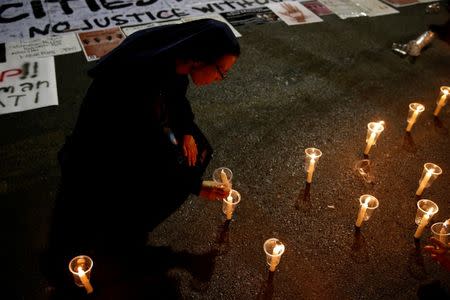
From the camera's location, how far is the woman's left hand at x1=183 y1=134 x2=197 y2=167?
11.4 feet

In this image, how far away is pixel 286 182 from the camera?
428 centimetres

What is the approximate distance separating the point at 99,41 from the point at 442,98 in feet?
17.1

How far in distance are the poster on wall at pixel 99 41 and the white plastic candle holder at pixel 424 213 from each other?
16.0 ft

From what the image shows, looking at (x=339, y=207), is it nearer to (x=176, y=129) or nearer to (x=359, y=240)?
(x=359, y=240)

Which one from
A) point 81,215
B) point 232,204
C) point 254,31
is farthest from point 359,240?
point 254,31

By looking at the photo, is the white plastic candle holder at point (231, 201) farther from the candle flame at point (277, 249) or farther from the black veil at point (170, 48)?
the black veil at point (170, 48)

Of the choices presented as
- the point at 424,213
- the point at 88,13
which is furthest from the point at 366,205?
the point at 88,13

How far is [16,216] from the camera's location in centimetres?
373

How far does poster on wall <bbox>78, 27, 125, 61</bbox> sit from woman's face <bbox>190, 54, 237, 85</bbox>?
12.4 ft

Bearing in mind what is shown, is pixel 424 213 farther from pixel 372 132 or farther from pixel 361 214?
pixel 372 132

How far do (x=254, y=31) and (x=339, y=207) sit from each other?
4139 millimetres

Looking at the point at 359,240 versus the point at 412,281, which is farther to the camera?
the point at 359,240

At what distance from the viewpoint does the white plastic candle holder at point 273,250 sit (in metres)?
3.06

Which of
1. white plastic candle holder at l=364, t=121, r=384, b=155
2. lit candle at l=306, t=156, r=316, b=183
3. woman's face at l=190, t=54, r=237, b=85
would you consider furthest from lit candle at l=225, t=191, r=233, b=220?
white plastic candle holder at l=364, t=121, r=384, b=155
